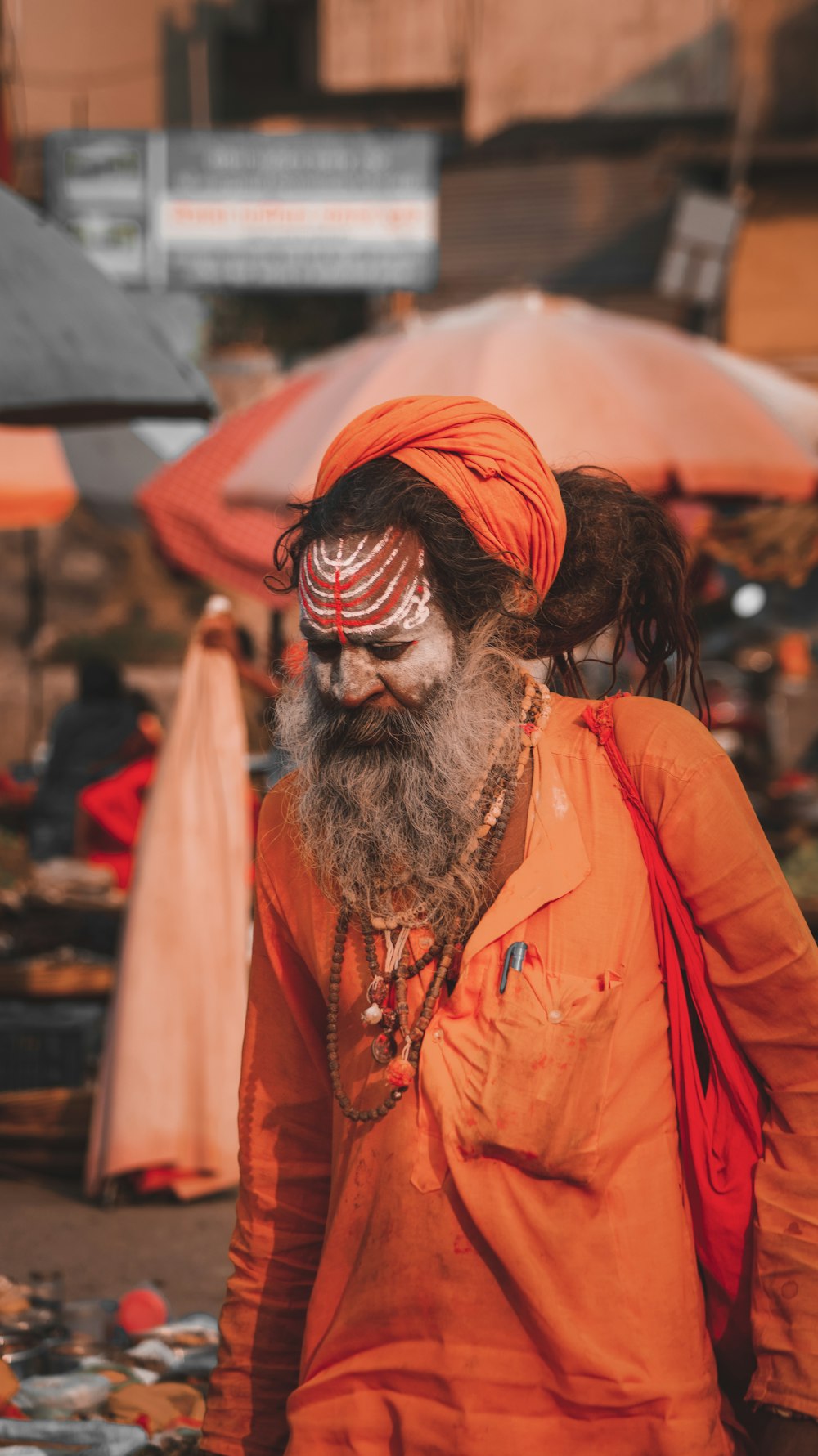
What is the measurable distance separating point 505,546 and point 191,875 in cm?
345

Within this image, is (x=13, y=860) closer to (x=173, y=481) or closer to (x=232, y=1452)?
(x=173, y=481)

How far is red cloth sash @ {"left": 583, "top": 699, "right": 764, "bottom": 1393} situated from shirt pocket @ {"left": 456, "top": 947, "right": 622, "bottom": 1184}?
0.10m

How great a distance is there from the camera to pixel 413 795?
6.00 ft

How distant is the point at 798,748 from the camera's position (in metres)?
12.9

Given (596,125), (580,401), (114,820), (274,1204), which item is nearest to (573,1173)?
(274,1204)

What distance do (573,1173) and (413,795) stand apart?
473 mm

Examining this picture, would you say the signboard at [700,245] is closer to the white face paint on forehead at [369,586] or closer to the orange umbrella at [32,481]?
the orange umbrella at [32,481]

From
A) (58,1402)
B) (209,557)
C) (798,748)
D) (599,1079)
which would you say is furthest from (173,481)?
(798,748)

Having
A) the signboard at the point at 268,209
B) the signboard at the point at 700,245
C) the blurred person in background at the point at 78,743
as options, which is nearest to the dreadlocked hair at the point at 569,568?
the blurred person in background at the point at 78,743

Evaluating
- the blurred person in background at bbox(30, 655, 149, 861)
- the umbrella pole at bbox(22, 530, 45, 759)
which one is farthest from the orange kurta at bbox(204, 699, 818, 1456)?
the umbrella pole at bbox(22, 530, 45, 759)

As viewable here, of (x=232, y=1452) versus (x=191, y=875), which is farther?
(x=191, y=875)

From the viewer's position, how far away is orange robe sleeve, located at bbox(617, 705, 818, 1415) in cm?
167

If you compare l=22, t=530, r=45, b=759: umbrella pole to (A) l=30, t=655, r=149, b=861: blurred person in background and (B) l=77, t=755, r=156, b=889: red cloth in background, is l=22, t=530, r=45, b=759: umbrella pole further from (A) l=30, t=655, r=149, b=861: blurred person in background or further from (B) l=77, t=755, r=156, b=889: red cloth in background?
(B) l=77, t=755, r=156, b=889: red cloth in background

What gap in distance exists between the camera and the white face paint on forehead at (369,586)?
1.82 m
